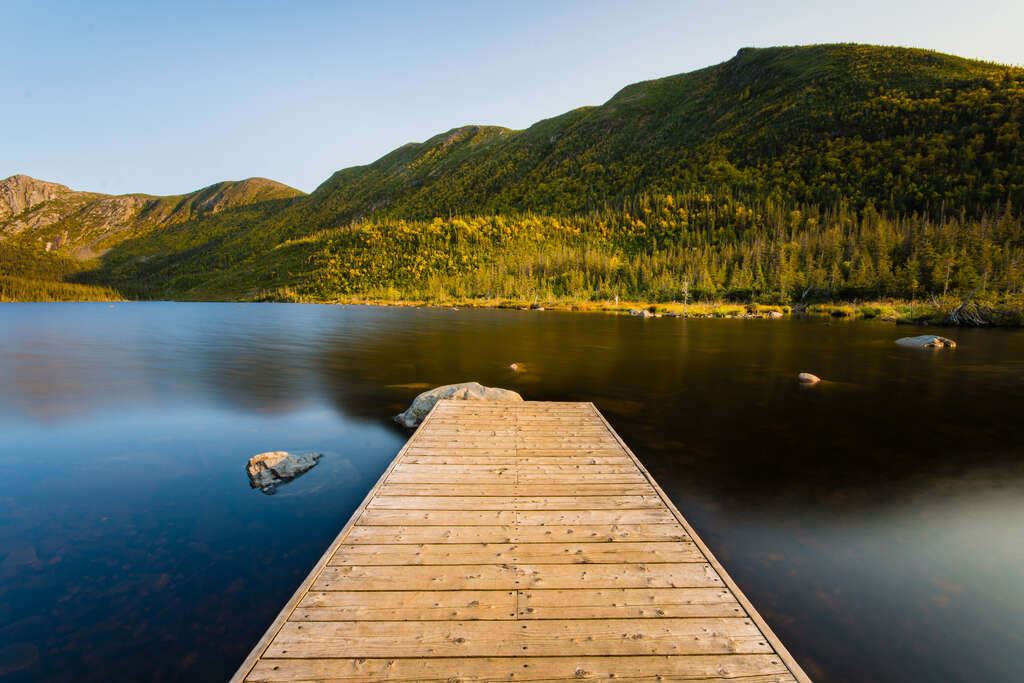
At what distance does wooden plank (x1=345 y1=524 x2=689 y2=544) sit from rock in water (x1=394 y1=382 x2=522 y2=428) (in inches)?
346

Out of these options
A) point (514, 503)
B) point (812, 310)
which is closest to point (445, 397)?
point (514, 503)

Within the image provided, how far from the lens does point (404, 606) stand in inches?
190

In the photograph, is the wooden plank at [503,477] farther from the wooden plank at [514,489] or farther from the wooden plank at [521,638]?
the wooden plank at [521,638]

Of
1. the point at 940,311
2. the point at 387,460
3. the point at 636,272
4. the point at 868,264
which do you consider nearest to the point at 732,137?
the point at 636,272

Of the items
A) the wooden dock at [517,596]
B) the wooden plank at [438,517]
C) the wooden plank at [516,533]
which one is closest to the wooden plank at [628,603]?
the wooden dock at [517,596]

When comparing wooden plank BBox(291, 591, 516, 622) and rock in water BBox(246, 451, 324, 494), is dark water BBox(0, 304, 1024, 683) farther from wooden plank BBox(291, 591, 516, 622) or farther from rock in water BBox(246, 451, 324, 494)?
wooden plank BBox(291, 591, 516, 622)

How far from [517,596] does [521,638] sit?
643 millimetres

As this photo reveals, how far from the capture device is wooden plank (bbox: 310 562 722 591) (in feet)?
17.0

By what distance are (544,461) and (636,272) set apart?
119695 mm

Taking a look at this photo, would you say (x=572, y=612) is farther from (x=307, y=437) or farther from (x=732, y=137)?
(x=732, y=137)

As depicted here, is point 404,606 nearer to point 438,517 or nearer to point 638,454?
point 438,517

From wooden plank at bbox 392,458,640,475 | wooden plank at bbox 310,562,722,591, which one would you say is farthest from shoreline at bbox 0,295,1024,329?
wooden plank at bbox 310,562,722,591

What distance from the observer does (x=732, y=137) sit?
17375cm

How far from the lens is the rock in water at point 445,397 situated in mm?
15430
